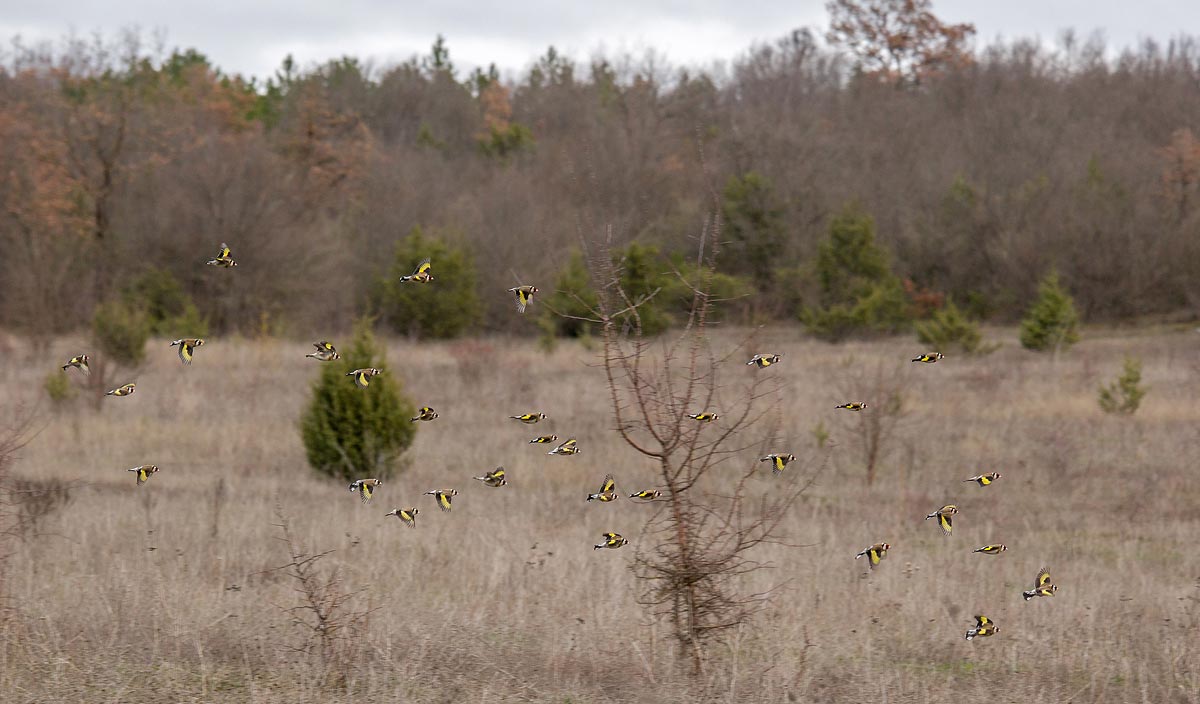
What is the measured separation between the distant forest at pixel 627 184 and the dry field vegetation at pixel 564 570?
970 cm

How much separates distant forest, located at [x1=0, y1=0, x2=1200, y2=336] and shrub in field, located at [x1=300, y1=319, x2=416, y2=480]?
11.1m

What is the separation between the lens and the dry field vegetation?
5164 mm

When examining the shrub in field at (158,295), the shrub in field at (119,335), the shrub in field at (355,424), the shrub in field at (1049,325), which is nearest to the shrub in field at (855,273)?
the shrub in field at (1049,325)

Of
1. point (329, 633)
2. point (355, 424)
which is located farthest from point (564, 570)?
point (355, 424)

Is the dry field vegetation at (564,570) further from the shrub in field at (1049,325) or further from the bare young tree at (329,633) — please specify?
the shrub in field at (1049,325)

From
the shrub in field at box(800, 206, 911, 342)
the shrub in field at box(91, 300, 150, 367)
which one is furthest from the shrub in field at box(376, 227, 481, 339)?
the shrub in field at box(91, 300, 150, 367)

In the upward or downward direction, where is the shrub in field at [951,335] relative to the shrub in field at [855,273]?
downward

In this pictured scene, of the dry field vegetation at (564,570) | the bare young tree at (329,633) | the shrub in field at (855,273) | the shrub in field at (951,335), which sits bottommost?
the dry field vegetation at (564,570)

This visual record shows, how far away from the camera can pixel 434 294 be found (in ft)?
101

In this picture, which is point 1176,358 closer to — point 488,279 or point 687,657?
point 488,279

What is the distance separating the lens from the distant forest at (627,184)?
29312 mm

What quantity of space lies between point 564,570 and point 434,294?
2421cm

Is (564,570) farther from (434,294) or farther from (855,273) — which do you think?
(855,273)

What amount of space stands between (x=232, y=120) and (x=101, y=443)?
118 feet
